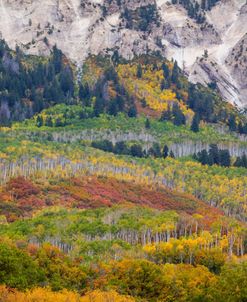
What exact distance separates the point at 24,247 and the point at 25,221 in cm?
4588

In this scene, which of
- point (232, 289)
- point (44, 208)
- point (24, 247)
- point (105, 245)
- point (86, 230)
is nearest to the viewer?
point (232, 289)

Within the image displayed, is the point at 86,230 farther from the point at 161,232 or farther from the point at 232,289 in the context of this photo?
the point at 232,289

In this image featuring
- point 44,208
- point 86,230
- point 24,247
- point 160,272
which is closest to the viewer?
Answer: point 160,272

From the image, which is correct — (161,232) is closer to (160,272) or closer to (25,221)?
(25,221)

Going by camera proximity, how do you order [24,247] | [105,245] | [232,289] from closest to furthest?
[232,289], [24,247], [105,245]

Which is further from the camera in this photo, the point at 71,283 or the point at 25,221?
the point at 25,221

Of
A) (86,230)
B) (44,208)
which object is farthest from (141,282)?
(44,208)

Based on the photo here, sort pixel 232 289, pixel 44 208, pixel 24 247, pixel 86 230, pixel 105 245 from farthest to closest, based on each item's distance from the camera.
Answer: pixel 44 208
pixel 86 230
pixel 105 245
pixel 24 247
pixel 232 289

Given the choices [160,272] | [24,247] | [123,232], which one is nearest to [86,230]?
[123,232]

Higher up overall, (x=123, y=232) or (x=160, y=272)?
(x=160, y=272)

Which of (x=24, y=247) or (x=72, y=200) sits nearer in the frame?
(x=24, y=247)

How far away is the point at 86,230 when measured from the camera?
15912 cm

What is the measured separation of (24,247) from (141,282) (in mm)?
20874

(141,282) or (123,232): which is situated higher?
(141,282)
